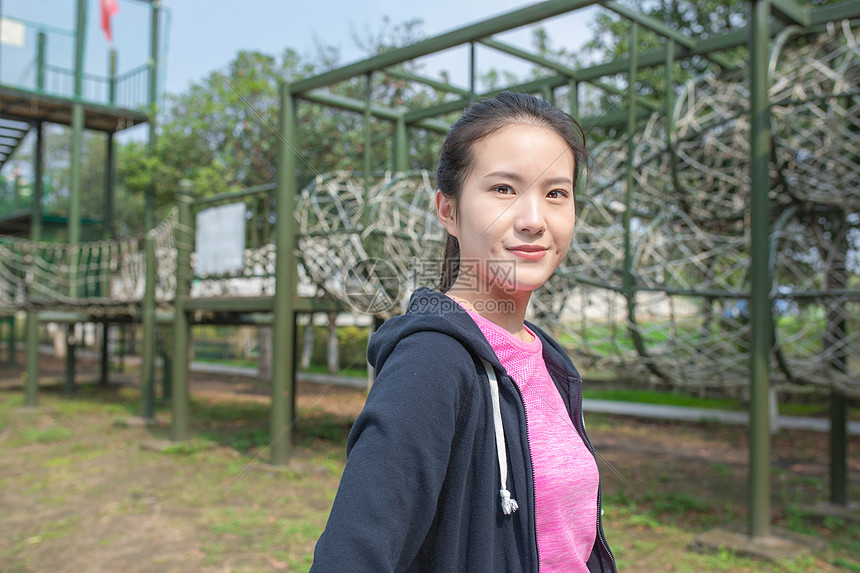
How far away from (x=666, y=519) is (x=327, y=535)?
15.1 feet

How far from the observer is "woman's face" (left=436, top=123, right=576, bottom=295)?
106 centimetres

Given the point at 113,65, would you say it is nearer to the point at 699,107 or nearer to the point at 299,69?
the point at 299,69

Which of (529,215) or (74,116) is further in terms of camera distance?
(74,116)

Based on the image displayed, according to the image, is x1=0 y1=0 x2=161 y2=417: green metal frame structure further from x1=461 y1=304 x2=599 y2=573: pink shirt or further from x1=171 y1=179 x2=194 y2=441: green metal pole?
x1=461 y1=304 x2=599 y2=573: pink shirt

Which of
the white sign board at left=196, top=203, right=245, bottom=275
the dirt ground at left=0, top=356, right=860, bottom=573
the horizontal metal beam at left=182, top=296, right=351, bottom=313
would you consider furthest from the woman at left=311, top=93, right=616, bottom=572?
the white sign board at left=196, top=203, right=245, bottom=275

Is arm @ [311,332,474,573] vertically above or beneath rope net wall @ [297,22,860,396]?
beneath

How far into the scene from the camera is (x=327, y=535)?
795 millimetres

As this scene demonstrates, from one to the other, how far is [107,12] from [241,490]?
33.0 ft

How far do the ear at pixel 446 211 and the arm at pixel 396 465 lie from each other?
0.29m

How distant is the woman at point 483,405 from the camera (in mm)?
829

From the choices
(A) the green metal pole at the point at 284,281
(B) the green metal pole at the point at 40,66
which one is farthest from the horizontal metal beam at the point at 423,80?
(B) the green metal pole at the point at 40,66

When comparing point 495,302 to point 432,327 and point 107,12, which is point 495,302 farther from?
point 107,12

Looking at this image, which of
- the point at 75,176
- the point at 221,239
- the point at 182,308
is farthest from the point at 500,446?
the point at 75,176

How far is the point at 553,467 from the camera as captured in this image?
106cm
